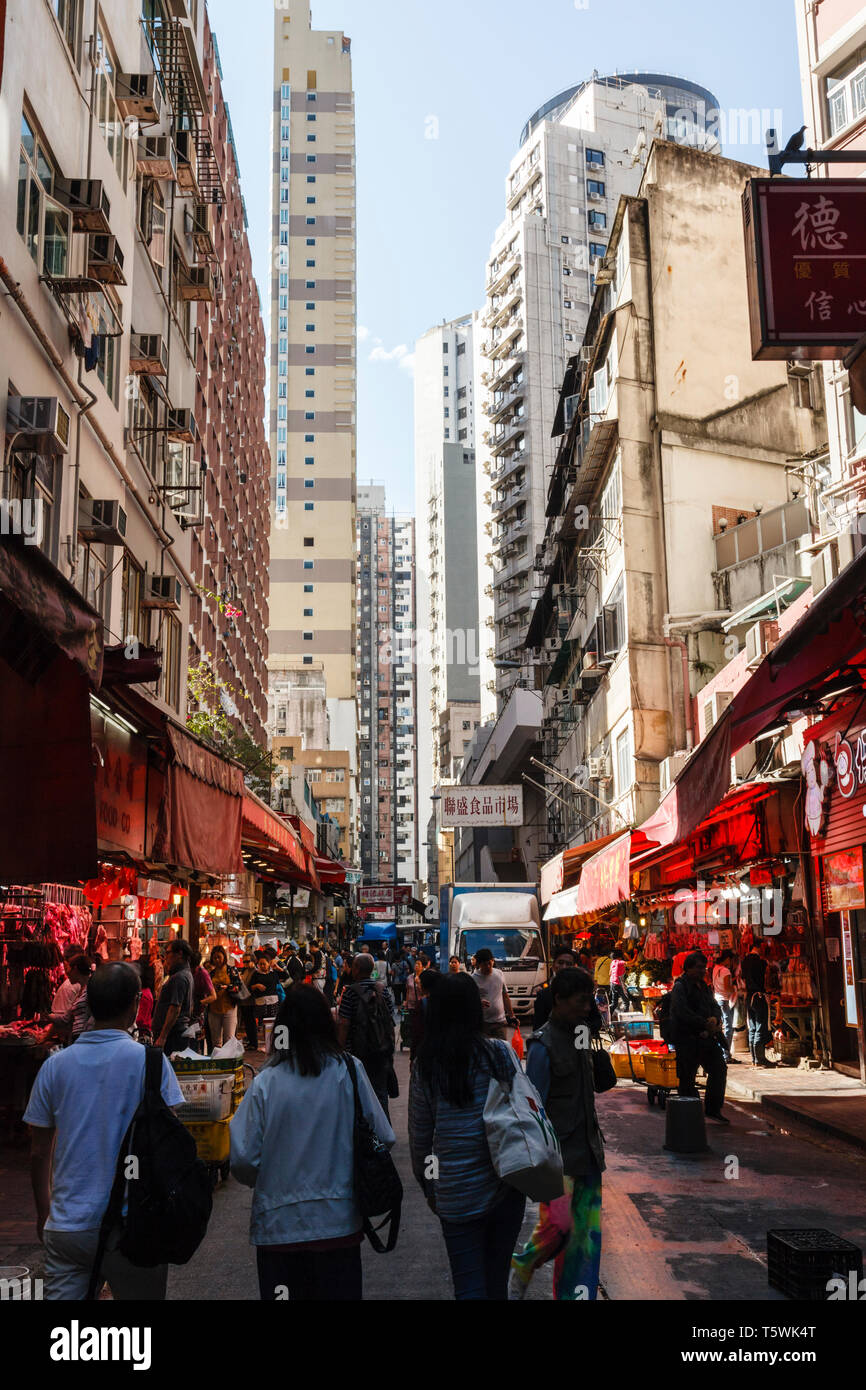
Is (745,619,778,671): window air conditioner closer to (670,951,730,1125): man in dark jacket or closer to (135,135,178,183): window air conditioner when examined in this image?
(670,951,730,1125): man in dark jacket

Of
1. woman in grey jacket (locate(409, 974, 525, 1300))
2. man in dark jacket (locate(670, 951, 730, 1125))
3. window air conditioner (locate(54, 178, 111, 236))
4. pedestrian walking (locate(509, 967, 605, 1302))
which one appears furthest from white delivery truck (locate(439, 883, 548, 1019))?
woman in grey jacket (locate(409, 974, 525, 1300))

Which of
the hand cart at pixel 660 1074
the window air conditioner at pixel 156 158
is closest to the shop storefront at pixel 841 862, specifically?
the hand cart at pixel 660 1074

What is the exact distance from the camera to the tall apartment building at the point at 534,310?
87562 millimetres

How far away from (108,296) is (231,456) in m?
38.2

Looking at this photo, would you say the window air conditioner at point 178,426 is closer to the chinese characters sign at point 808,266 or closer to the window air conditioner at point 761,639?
the window air conditioner at point 761,639

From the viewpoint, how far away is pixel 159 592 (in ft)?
63.2

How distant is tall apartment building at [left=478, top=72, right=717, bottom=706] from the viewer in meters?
87.6

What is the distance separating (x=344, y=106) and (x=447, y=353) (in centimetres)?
3135

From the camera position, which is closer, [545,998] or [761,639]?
[545,998]

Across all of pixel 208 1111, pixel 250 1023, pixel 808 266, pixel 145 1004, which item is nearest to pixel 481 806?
pixel 250 1023

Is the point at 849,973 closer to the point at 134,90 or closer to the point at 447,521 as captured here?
the point at 134,90

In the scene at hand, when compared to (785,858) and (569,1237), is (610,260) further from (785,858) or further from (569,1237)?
(569,1237)

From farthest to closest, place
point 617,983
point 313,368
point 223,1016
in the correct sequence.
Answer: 1. point 313,368
2. point 617,983
3. point 223,1016

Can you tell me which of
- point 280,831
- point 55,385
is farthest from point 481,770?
point 55,385
